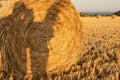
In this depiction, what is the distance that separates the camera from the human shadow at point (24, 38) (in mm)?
5305

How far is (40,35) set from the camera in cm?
623

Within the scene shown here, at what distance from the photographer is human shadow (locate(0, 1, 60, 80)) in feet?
17.4

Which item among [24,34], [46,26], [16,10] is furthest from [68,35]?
[16,10]

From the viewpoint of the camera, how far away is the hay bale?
5332mm

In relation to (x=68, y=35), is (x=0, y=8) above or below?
above

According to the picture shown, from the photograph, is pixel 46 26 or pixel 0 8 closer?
pixel 0 8

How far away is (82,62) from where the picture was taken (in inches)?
258

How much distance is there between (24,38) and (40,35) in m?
0.51

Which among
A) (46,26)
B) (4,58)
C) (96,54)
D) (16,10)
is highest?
(16,10)

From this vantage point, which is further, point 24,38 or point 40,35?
point 40,35

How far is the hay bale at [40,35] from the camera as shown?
533 cm

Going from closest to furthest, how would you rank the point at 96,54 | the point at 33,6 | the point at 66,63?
the point at 33,6, the point at 66,63, the point at 96,54

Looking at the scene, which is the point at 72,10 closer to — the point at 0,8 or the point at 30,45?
the point at 30,45

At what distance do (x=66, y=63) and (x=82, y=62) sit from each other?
0.57 m
